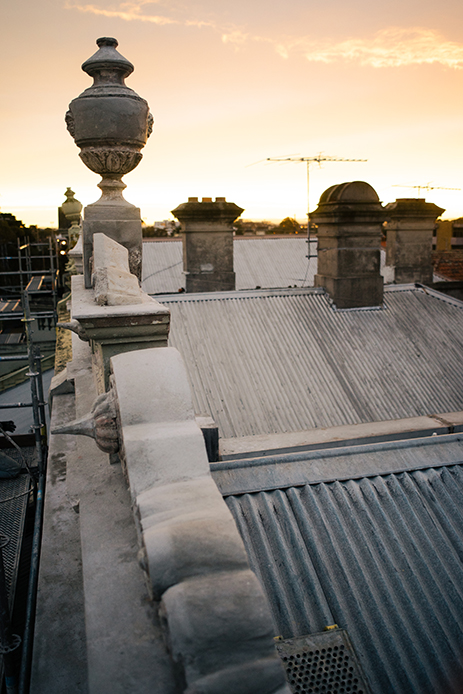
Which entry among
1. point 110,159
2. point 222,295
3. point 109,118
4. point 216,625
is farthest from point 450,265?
point 216,625

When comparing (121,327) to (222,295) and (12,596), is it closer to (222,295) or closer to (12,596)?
(12,596)

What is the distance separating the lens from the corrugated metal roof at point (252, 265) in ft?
68.0

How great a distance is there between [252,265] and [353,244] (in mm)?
11094

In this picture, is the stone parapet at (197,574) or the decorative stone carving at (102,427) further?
the decorative stone carving at (102,427)

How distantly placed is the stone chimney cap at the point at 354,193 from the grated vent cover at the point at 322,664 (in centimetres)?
1033

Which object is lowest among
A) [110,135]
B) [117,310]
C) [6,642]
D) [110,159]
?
[6,642]

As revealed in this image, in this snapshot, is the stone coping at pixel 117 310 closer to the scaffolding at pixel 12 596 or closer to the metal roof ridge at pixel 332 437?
the scaffolding at pixel 12 596

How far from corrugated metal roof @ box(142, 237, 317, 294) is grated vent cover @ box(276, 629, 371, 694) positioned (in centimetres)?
1788

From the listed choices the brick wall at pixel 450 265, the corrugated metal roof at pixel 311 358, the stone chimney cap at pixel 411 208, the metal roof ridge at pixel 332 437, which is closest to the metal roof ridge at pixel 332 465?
the metal roof ridge at pixel 332 437

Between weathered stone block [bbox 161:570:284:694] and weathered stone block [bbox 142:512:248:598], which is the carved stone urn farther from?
weathered stone block [bbox 161:570:284:694]

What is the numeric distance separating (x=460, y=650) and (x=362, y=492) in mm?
979

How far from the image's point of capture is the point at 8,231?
3453 centimetres

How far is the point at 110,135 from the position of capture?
4.45 metres

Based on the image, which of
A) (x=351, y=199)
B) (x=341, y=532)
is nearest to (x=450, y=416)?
(x=341, y=532)
